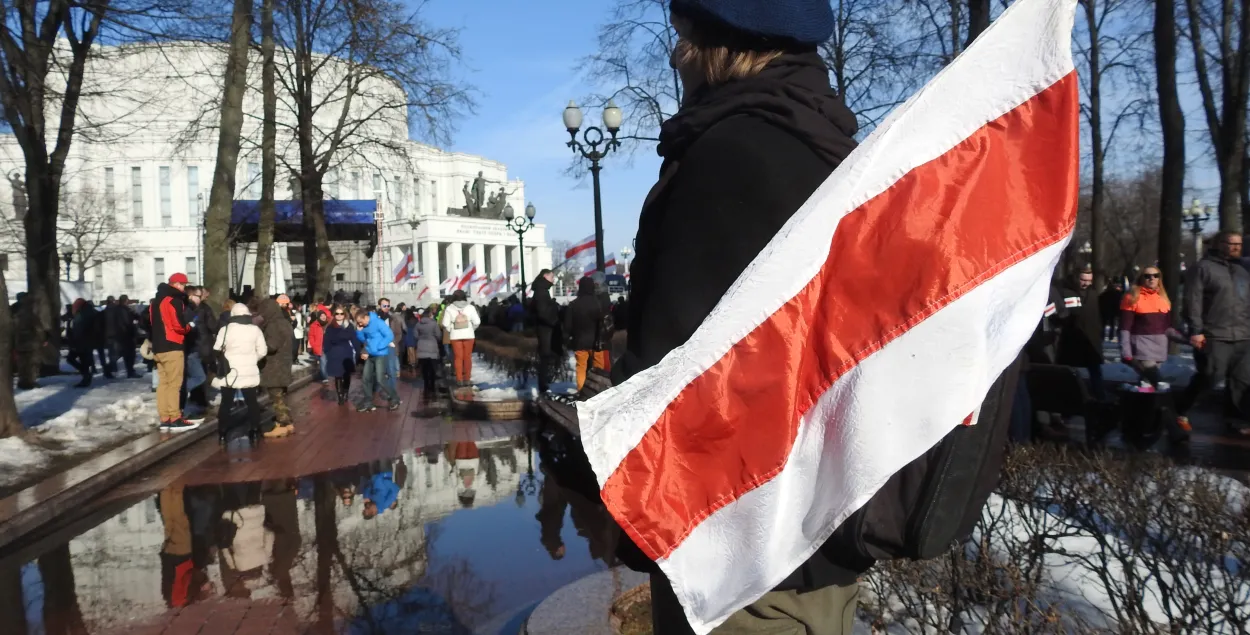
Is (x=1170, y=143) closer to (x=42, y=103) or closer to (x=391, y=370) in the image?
(x=391, y=370)

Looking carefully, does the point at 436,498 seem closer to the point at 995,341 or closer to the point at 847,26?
the point at 995,341

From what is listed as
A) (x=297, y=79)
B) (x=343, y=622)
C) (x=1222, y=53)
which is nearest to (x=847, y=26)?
(x=1222, y=53)

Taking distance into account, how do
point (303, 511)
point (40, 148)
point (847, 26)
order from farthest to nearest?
1. point (847, 26)
2. point (40, 148)
3. point (303, 511)

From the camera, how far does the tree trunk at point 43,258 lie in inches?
691

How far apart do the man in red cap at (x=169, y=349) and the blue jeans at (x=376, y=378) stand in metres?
3.29

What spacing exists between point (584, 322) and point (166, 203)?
2851 inches

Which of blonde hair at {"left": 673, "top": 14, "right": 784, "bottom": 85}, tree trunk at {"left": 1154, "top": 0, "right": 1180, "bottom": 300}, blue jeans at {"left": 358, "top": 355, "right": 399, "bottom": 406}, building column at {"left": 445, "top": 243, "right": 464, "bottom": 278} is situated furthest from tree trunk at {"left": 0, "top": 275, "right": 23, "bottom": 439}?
building column at {"left": 445, "top": 243, "right": 464, "bottom": 278}

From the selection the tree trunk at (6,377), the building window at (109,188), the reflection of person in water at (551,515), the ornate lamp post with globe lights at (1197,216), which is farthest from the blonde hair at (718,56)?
the building window at (109,188)

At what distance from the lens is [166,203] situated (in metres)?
76.1

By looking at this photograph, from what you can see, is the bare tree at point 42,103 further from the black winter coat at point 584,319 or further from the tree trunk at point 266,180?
the black winter coat at point 584,319

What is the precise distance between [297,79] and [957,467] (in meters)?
28.4

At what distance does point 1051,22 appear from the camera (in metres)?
1.52

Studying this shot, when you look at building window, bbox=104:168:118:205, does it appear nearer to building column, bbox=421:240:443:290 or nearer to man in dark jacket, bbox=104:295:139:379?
building column, bbox=421:240:443:290

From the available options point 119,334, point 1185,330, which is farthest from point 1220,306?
point 119,334
